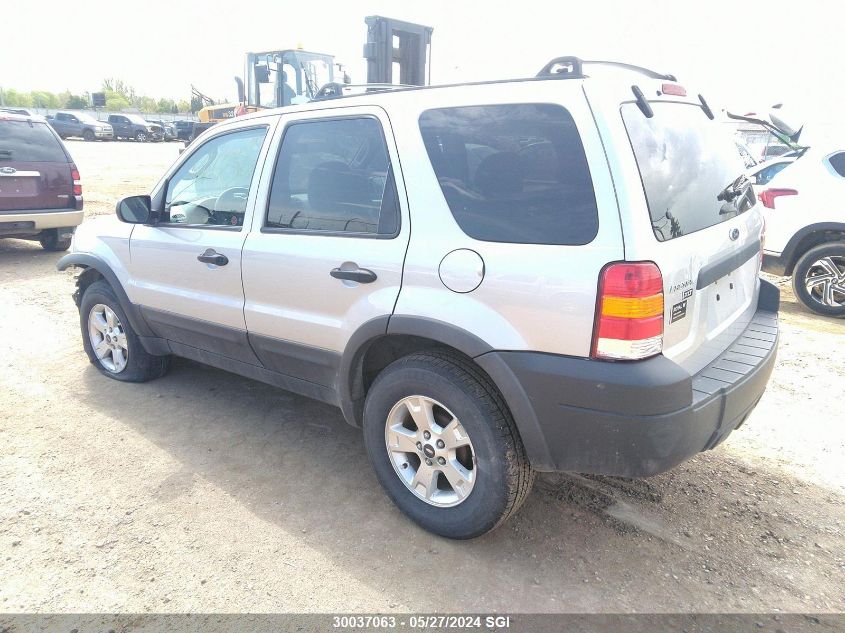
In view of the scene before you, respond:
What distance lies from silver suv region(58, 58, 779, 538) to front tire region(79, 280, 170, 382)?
48.2 inches

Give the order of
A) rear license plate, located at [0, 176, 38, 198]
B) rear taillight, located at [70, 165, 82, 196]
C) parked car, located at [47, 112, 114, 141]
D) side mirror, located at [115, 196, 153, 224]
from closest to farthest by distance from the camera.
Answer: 1. side mirror, located at [115, 196, 153, 224]
2. rear license plate, located at [0, 176, 38, 198]
3. rear taillight, located at [70, 165, 82, 196]
4. parked car, located at [47, 112, 114, 141]

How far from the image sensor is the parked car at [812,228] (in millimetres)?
6223

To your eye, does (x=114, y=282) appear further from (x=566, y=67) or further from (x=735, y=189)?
(x=735, y=189)

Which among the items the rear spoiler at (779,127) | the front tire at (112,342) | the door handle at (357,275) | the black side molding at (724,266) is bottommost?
the front tire at (112,342)

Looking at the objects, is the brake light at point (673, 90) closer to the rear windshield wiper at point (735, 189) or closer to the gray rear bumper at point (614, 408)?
the rear windshield wiper at point (735, 189)

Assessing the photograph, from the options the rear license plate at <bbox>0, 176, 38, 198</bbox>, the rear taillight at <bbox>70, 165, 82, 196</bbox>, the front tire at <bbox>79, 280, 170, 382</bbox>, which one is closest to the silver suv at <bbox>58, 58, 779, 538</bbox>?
the front tire at <bbox>79, 280, 170, 382</bbox>

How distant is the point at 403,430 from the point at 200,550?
A: 102cm

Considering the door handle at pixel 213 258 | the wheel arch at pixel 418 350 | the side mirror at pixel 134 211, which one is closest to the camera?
the wheel arch at pixel 418 350

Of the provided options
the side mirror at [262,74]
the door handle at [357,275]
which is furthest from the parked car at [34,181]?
the door handle at [357,275]

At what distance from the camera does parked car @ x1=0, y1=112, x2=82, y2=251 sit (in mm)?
7395

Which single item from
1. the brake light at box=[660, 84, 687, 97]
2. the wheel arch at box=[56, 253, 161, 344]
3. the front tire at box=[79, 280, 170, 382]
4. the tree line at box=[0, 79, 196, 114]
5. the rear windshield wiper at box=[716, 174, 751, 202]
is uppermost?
the tree line at box=[0, 79, 196, 114]

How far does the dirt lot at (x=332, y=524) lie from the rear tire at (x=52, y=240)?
5.26 meters

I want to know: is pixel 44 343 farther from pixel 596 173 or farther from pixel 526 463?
pixel 596 173

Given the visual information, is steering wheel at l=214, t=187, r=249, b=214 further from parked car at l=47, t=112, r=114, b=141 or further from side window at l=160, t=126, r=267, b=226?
parked car at l=47, t=112, r=114, b=141
